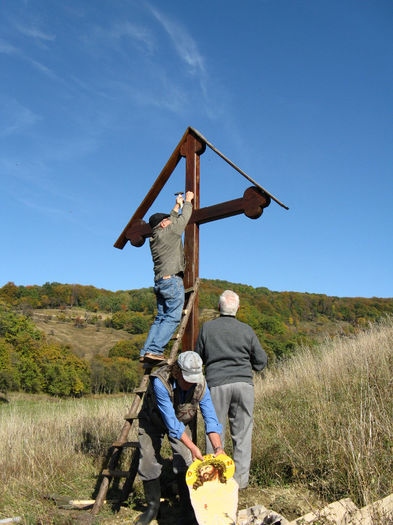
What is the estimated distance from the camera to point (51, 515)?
4.30m

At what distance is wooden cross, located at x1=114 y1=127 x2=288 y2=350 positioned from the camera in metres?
5.00

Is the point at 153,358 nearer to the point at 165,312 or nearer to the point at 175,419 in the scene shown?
the point at 165,312

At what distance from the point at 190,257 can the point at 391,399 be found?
3177mm

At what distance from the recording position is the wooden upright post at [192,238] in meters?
5.05

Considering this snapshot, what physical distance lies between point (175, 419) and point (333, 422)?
106 inches

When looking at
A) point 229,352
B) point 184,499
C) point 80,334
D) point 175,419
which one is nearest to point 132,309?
point 80,334

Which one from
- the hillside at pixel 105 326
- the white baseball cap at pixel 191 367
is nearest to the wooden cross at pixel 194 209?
the white baseball cap at pixel 191 367

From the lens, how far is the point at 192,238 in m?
5.35

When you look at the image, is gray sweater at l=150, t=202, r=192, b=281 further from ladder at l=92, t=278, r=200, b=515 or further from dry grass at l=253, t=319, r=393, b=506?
dry grass at l=253, t=319, r=393, b=506

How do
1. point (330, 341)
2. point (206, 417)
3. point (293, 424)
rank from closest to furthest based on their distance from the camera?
point (206, 417) < point (293, 424) < point (330, 341)

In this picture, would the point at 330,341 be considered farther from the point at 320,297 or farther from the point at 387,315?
the point at 320,297

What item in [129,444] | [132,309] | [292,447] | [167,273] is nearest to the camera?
[129,444]

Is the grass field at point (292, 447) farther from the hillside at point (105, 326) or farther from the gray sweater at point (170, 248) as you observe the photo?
the hillside at point (105, 326)

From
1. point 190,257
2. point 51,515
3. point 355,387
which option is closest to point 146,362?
point 190,257
